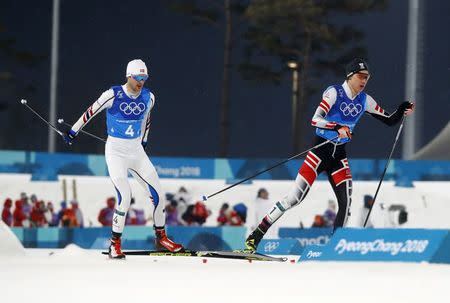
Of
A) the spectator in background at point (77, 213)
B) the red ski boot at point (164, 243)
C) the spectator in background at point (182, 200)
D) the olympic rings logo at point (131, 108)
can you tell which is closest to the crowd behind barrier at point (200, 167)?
the spectator in background at point (182, 200)

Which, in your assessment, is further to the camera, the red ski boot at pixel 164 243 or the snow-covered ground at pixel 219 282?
the red ski boot at pixel 164 243

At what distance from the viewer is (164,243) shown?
42.3 ft

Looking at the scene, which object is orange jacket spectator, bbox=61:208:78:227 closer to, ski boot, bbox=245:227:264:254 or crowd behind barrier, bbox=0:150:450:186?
crowd behind barrier, bbox=0:150:450:186

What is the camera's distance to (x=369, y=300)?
7973 mm

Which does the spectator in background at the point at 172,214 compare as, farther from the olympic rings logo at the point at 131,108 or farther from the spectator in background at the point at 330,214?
the olympic rings logo at the point at 131,108

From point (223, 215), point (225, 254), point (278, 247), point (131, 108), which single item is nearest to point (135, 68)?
point (131, 108)

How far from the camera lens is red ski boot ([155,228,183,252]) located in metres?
12.8

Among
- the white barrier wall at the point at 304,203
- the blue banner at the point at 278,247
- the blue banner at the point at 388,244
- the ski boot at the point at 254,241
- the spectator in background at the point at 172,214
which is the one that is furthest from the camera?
the white barrier wall at the point at 304,203

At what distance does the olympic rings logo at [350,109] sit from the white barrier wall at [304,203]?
8705mm

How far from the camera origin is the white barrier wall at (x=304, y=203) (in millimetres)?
21328

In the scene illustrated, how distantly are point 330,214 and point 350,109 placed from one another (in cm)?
938

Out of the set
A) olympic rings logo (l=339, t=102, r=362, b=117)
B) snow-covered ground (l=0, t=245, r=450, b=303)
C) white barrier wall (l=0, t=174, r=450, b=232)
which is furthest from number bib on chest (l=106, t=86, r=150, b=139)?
white barrier wall (l=0, t=174, r=450, b=232)

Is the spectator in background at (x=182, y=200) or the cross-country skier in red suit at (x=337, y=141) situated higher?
the cross-country skier in red suit at (x=337, y=141)

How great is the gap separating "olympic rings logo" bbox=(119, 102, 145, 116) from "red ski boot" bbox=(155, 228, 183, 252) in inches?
56.9
